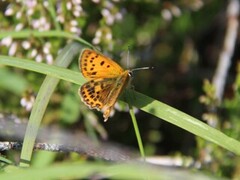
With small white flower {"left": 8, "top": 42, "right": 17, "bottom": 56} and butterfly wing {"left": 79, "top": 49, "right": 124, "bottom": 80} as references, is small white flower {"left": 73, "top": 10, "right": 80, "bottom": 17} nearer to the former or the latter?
small white flower {"left": 8, "top": 42, "right": 17, "bottom": 56}

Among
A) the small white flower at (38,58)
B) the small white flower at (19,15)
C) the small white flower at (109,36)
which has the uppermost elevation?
the small white flower at (109,36)

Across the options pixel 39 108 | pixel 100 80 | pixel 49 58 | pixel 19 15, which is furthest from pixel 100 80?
pixel 19 15

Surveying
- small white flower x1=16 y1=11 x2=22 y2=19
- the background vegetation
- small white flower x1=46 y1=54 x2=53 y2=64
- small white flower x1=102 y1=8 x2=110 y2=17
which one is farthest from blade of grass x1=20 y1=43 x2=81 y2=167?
small white flower x1=102 y1=8 x2=110 y2=17

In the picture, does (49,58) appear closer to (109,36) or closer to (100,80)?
(109,36)

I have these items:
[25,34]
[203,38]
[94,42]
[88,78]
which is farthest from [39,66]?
[203,38]

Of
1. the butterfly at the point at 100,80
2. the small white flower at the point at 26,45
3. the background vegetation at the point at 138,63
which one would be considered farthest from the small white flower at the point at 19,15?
the butterfly at the point at 100,80

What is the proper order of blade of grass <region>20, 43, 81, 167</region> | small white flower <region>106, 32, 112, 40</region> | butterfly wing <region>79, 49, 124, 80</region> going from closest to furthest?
blade of grass <region>20, 43, 81, 167</region>
butterfly wing <region>79, 49, 124, 80</region>
small white flower <region>106, 32, 112, 40</region>

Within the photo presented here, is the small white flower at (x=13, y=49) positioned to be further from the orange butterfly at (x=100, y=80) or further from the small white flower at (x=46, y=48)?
the orange butterfly at (x=100, y=80)
